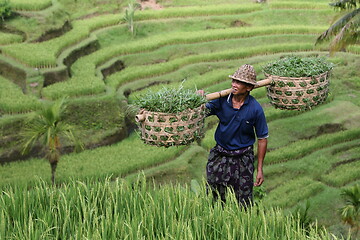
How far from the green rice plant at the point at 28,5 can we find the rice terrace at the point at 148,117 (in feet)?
0.10

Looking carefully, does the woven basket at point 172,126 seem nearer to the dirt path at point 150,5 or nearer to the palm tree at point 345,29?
the palm tree at point 345,29

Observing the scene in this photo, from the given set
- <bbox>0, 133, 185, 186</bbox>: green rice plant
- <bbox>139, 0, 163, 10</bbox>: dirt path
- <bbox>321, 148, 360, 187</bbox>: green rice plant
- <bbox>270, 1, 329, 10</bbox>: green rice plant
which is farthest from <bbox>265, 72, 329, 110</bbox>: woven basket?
<bbox>270, 1, 329, 10</bbox>: green rice plant

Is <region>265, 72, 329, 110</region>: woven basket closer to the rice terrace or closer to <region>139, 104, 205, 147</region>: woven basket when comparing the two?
the rice terrace

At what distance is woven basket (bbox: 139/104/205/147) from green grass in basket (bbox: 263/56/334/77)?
121 cm

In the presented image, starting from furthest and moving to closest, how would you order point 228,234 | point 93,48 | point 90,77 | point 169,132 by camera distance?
1. point 93,48
2. point 90,77
3. point 169,132
4. point 228,234

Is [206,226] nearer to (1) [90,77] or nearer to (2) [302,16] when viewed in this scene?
(1) [90,77]

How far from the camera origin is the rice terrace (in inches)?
214

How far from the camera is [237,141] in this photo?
5.70 metres

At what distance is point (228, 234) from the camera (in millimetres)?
4883

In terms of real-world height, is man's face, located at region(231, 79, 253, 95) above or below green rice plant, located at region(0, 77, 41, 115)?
above

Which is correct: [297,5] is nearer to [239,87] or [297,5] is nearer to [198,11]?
[198,11]

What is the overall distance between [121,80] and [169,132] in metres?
6.66

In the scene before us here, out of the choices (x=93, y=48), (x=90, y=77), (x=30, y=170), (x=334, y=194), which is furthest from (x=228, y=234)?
(x=93, y=48)

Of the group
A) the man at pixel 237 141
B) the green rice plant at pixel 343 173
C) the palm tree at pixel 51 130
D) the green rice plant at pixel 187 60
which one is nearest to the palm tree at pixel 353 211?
the green rice plant at pixel 343 173
